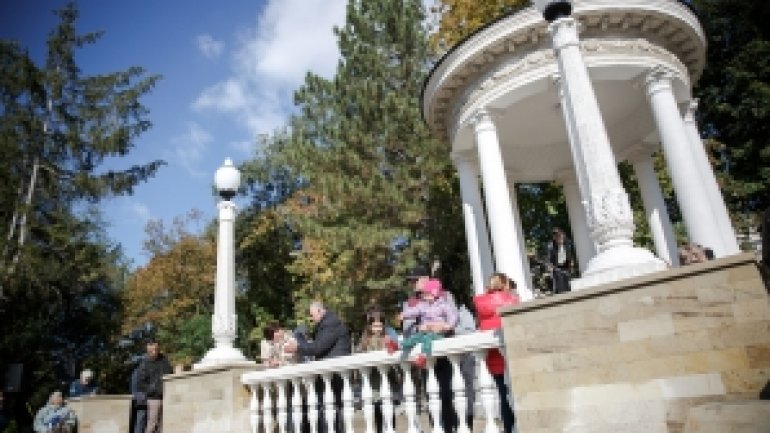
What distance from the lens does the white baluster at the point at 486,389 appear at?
462cm

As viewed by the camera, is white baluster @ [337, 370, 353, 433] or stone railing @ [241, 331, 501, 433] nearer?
stone railing @ [241, 331, 501, 433]

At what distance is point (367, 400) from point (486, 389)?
135cm

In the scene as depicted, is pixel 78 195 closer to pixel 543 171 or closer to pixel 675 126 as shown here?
pixel 543 171

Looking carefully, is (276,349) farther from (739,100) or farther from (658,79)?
(739,100)

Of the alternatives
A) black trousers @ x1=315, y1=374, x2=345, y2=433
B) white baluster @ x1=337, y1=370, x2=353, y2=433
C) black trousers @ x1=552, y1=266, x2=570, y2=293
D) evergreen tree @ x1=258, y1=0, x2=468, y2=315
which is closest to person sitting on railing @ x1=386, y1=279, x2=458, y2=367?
white baluster @ x1=337, y1=370, x2=353, y2=433

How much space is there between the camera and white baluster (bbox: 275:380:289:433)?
601 centimetres

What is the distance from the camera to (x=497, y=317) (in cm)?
519

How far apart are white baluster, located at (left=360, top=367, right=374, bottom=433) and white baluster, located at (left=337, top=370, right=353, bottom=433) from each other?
16cm

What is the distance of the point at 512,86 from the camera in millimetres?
9906

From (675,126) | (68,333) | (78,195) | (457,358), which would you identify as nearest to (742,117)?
(675,126)

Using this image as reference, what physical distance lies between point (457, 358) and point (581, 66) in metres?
3.37

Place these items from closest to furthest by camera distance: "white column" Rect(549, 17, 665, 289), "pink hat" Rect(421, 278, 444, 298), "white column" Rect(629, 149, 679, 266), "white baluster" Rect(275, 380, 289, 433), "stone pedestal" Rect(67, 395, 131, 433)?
"white column" Rect(549, 17, 665, 289), "pink hat" Rect(421, 278, 444, 298), "white baluster" Rect(275, 380, 289, 433), "stone pedestal" Rect(67, 395, 131, 433), "white column" Rect(629, 149, 679, 266)

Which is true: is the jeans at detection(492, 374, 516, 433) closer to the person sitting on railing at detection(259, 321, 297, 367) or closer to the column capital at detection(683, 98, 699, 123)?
the person sitting on railing at detection(259, 321, 297, 367)

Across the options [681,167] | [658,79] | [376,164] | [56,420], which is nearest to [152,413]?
[56,420]
